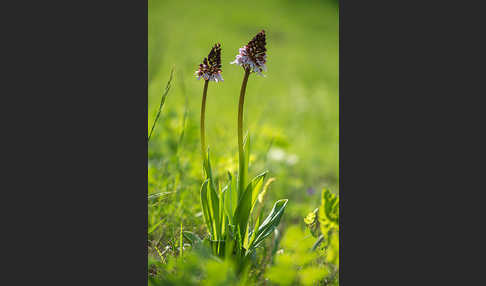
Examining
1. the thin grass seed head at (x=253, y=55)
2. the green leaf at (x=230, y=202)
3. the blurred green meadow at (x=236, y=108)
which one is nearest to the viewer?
the thin grass seed head at (x=253, y=55)

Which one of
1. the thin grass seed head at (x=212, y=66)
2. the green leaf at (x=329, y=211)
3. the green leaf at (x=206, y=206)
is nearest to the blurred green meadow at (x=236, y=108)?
the green leaf at (x=206, y=206)

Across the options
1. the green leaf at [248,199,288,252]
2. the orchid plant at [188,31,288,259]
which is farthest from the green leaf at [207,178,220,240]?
the green leaf at [248,199,288,252]

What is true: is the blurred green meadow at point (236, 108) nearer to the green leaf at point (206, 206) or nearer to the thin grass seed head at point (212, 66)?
the green leaf at point (206, 206)

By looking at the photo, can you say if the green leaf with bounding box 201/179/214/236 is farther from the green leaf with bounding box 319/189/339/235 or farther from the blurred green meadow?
the green leaf with bounding box 319/189/339/235

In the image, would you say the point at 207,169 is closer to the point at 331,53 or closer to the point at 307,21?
the point at 307,21

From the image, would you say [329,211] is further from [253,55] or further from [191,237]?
[253,55]

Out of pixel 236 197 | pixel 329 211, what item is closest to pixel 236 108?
pixel 236 197
